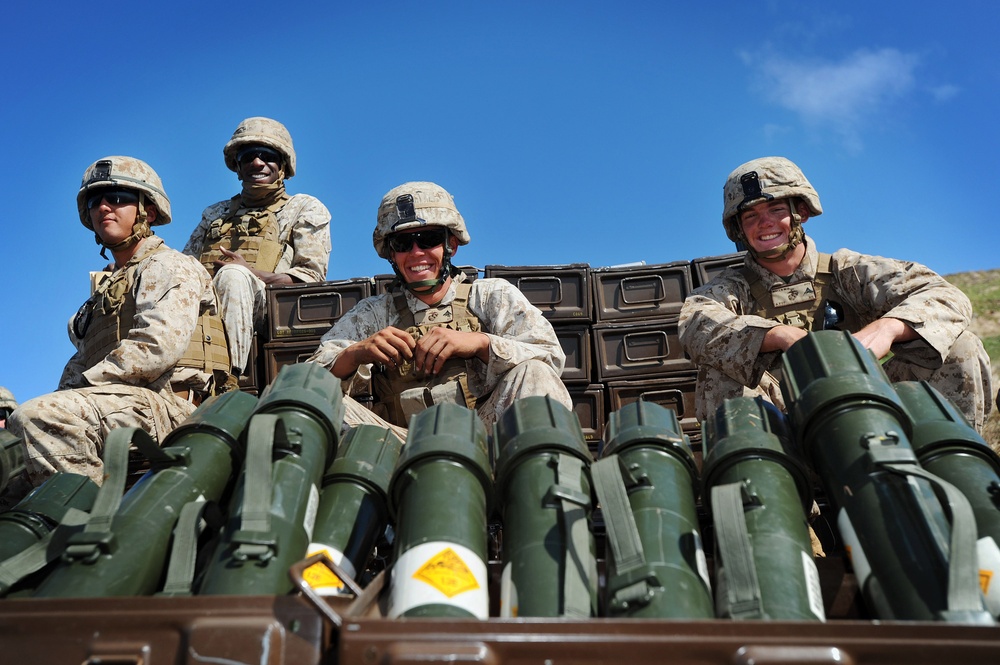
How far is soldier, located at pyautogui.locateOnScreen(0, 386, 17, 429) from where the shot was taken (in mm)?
5786

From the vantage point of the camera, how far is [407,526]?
271 centimetres

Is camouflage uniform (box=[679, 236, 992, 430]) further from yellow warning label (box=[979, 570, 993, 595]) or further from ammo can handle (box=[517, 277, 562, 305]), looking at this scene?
yellow warning label (box=[979, 570, 993, 595])

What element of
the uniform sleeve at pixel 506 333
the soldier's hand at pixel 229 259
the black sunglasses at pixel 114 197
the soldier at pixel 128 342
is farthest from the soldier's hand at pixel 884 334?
the soldier's hand at pixel 229 259

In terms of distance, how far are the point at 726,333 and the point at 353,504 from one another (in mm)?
2545

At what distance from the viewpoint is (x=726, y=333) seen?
16.2 ft

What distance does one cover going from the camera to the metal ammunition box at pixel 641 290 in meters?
6.98

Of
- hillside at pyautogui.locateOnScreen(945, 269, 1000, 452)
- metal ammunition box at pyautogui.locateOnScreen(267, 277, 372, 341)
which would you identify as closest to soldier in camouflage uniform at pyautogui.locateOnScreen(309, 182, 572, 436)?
metal ammunition box at pyautogui.locateOnScreen(267, 277, 372, 341)

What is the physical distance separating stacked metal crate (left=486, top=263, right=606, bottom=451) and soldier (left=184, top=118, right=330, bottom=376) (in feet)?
6.46

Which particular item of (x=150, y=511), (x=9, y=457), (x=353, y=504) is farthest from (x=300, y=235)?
(x=150, y=511)

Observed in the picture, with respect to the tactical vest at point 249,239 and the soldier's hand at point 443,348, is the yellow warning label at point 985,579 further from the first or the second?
the tactical vest at point 249,239

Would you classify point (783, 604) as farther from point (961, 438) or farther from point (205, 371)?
point (205, 371)

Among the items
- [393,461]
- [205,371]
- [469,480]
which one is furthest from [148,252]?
[469,480]

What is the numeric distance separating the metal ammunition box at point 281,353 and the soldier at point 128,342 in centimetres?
103

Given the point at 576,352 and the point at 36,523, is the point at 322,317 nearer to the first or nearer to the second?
the point at 576,352
